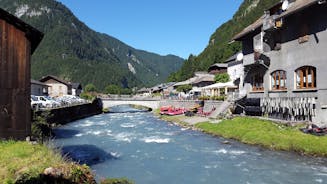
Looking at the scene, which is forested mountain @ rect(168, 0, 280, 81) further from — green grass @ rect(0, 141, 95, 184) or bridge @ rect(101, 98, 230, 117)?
green grass @ rect(0, 141, 95, 184)

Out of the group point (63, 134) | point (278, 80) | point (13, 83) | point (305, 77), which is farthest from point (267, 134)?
point (63, 134)

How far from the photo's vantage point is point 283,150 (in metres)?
23.5

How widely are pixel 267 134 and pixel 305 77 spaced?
633 centimetres

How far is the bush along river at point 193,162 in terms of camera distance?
17.1 m

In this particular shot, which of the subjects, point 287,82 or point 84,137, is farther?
point 84,137

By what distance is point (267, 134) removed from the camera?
26953mm

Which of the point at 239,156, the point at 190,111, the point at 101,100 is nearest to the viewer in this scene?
the point at 239,156

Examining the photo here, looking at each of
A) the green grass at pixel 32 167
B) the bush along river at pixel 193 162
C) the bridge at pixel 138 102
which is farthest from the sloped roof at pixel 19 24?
the bridge at pixel 138 102

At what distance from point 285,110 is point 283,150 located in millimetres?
7943

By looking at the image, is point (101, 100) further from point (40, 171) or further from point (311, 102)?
point (40, 171)

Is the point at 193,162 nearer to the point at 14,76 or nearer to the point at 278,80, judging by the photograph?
the point at 14,76

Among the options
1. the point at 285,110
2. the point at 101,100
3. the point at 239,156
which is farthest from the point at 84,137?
the point at 101,100

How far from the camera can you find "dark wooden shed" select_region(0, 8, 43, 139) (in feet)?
52.4

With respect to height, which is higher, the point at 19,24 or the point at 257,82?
the point at 19,24
